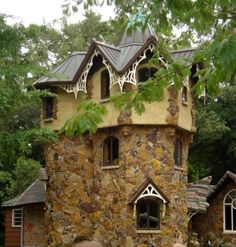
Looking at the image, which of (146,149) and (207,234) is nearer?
Result: (146,149)

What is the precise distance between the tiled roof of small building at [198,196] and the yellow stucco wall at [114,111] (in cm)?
340

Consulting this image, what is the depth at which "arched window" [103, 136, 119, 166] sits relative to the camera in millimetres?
21656

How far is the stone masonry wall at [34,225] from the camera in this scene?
82.4 ft

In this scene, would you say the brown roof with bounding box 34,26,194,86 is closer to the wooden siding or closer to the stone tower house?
the stone tower house

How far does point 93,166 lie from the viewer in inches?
873

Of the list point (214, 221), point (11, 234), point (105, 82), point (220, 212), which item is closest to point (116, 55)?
point (105, 82)

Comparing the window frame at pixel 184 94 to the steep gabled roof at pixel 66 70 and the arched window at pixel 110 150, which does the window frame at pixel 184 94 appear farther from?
the steep gabled roof at pixel 66 70

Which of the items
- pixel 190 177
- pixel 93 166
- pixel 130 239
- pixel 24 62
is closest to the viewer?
pixel 24 62

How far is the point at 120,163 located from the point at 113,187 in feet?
2.95

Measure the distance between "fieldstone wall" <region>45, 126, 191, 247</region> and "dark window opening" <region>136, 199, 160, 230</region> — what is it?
26 centimetres

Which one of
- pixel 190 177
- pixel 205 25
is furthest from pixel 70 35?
pixel 205 25

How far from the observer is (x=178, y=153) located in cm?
2253

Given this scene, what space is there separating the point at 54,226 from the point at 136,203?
359 cm

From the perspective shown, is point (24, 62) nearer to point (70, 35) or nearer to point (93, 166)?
point (93, 166)
